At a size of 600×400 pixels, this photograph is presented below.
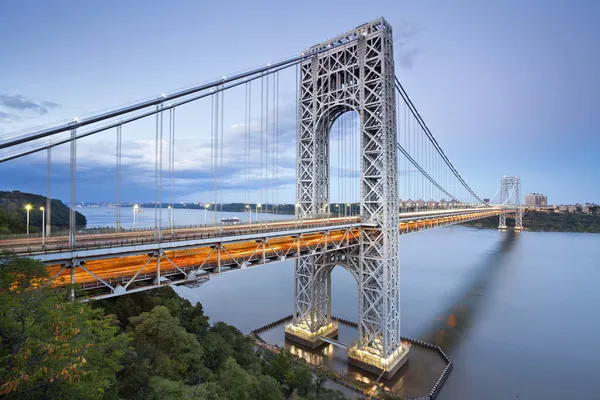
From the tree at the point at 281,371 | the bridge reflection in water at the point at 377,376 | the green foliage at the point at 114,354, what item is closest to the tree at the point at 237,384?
the green foliage at the point at 114,354

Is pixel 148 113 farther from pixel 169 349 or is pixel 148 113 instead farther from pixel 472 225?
pixel 472 225

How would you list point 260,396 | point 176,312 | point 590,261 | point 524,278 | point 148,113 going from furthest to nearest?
point 590,261
point 524,278
point 176,312
point 148,113
point 260,396

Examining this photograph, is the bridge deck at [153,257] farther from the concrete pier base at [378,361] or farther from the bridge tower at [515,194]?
the bridge tower at [515,194]

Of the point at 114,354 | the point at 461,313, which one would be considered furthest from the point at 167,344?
the point at 461,313

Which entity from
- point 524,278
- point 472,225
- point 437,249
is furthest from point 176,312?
point 472,225

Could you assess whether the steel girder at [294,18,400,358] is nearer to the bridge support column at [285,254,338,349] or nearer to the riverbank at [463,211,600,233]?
the bridge support column at [285,254,338,349]
